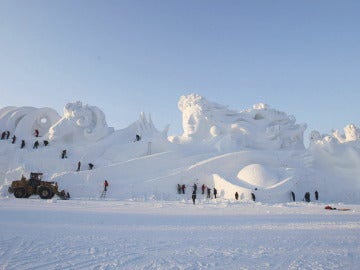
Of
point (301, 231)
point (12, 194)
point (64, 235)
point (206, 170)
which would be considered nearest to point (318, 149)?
point (206, 170)

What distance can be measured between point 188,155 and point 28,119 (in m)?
14.7

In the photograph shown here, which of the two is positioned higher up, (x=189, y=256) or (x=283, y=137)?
(x=283, y=137)

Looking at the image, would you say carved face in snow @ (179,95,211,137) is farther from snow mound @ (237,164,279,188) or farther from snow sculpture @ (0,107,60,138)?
snow sculpture @ (0,107,60,138)

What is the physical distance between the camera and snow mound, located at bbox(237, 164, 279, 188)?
2139cm

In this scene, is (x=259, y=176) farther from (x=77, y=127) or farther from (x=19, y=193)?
(x=77, y=127)

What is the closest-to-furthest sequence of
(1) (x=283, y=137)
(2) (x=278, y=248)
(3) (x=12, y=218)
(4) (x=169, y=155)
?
(2) (x=278, y=248), (3) (x=12, y=218), (4) (x=169, y=155), (1) (x=283, y=137)

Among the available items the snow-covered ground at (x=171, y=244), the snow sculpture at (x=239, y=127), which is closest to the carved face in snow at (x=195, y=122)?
the snow sculpture at (x=239, y=127)

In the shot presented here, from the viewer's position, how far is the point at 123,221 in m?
9.84

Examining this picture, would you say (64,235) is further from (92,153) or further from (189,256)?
(92,153)

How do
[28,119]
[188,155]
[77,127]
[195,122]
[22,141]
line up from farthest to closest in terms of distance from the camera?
1. [195,122]
2. [28,119]
3. [77,127]
4. [22,141]
5. [188,155]

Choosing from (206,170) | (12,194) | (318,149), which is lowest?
(12,194)

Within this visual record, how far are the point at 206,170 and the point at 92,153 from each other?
9007mm

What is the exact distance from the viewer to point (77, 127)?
27.9 metres

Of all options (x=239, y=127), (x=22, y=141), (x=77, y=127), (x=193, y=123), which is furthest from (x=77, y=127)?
(x=239, y=127)
